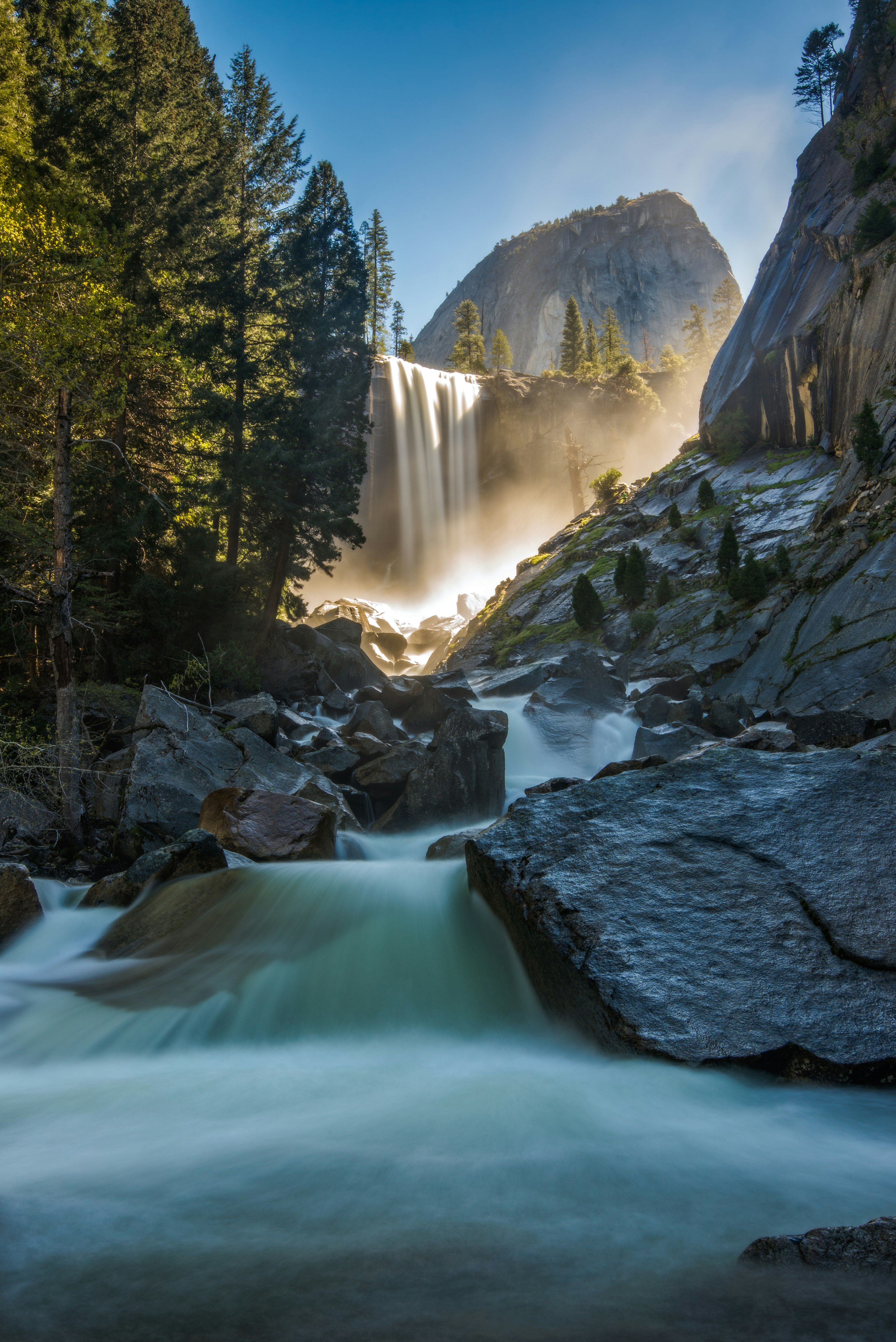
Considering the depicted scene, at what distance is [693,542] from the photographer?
1144 inches

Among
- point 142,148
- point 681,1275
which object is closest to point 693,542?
point 142,148

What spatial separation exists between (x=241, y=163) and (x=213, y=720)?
69.4 feet

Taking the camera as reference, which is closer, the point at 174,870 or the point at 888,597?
the point at 174,870

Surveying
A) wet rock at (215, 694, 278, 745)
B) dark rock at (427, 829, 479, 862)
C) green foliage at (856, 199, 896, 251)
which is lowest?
dark rock at (427, 829, 479, 862)

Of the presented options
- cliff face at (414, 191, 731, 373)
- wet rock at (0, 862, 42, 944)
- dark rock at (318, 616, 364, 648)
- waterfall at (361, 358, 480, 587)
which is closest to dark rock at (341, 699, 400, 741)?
wet rock at (0, 862, 42, 944)

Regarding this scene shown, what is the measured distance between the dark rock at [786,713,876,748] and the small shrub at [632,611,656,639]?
14.0 m

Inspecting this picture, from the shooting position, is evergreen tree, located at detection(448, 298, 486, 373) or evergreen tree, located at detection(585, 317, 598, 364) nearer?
evergreen tree, located at detection(448, 298, 486, 373)

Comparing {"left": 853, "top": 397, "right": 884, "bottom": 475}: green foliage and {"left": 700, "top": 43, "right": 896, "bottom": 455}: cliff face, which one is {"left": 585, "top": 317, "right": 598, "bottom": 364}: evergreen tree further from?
{"left": 853, "top": 397, "right": 884, "bottom": 475}: green foliage

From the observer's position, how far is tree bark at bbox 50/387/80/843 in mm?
9297

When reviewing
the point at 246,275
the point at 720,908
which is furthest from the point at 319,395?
the point at 720,908

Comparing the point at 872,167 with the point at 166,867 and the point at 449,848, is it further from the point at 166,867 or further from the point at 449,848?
the point at 166,867

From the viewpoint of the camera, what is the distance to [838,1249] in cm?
227

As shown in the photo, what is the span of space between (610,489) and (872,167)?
18567 mm

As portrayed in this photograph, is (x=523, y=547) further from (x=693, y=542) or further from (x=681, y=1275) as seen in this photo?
(x=681, y=1275)
